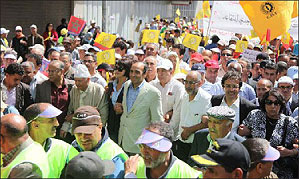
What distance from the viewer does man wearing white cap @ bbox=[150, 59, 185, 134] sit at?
716cm

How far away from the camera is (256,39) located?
1362cm

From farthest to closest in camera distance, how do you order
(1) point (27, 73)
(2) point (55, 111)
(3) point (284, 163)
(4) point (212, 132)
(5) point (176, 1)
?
(5) point (176, 1), (1) point (27, 73), (3) point (284, 163), (4) point (212, 132), (2) point (55, 111)

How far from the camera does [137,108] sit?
675 centimetres

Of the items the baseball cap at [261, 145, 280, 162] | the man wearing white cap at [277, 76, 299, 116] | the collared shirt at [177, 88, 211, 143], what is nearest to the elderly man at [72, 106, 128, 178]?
the baseball cap at [261, 145, 280, 162]

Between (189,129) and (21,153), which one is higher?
(21,153)

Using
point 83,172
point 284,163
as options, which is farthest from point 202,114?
point 83,172

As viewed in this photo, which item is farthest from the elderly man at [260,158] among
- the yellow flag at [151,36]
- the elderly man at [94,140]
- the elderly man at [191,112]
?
the yellow flag at [151,36]

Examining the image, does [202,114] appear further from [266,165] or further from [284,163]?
Answer: [266,165]

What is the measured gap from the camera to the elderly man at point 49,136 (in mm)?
Answer: 4363

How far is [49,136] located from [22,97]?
255 cm

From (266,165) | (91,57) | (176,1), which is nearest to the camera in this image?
(266,165)

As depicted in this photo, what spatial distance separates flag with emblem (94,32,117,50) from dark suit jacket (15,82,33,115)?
4.39 meters

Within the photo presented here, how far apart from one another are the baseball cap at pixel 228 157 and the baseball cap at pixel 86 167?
0.72 metres

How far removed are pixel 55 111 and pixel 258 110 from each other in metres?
2.46
